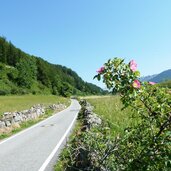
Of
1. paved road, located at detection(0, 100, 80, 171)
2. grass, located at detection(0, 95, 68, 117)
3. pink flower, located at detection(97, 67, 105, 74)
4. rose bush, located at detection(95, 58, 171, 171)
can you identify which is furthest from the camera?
grass, located at detection(0, 95, 68, 117)

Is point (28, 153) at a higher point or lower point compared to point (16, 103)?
lower

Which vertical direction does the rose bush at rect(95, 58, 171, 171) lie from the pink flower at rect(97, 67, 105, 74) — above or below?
below

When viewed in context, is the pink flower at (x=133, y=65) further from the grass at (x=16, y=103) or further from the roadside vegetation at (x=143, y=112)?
the grass at (x=16, y=103)

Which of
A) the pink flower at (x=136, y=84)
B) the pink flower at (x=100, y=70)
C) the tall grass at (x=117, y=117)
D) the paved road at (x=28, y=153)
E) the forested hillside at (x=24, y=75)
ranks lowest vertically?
the paved road at (x=28, y=153)

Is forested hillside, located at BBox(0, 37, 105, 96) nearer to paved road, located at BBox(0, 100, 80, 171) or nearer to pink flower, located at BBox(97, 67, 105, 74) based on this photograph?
paved road, located at BBox(0, 100, 80, 171)

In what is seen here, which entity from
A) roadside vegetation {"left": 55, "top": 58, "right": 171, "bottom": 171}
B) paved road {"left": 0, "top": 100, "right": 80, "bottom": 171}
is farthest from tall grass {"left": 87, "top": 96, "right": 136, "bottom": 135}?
paved road {"left": 0, "top": 100, "right": 80, "bottom": 171}

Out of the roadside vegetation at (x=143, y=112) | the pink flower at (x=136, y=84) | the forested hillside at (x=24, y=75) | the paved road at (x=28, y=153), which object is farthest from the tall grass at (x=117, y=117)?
the forested hillside at (x=24, y=75)

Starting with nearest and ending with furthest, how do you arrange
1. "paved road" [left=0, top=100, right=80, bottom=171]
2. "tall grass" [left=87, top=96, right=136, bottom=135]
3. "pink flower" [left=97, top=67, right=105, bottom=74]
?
"pink flower" [left=97, top=67, right=105, bottom=74], "paved road" [left=0, top=100, right=80, bottom=171], "tall grass" [left=87, top=96, right=136, bottom=135]

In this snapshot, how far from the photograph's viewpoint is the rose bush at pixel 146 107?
3998 mm

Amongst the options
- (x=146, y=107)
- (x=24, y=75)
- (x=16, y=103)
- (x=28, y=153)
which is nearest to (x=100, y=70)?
(x=146, y=107)

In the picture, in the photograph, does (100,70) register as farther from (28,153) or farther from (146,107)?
(28,153)

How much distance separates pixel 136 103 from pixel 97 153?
5.07 ft

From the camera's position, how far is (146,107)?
4402 mm

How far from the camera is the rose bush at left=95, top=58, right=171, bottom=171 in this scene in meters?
4.00
